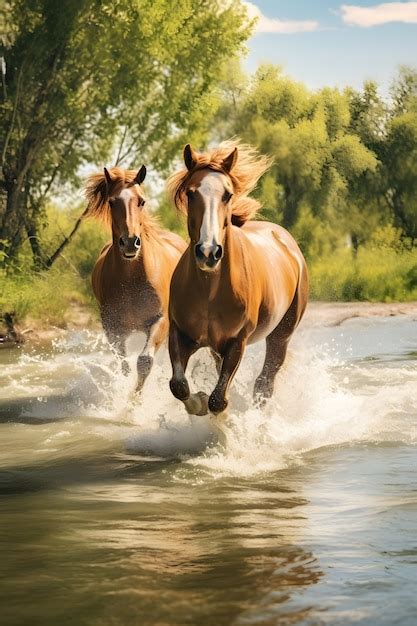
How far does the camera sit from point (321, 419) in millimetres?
9164

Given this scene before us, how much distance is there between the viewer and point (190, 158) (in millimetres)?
7445

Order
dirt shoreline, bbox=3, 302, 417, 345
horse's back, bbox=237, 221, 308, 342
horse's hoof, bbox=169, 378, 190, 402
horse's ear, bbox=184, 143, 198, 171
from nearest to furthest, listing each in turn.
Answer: horse's ear, bbox=184, 143, 198, 171, horse's hoof, bbox=169, 378, 190, 402, horse's back, bbox=237, 221, 308, 342, dirt shoreline, bbox=3, 302, 417, 345

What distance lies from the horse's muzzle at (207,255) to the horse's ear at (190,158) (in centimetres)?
89

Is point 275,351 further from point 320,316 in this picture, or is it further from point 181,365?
point 320,316

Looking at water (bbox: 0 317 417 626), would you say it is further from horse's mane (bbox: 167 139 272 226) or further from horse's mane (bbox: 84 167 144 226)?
horse's mane (bbox: 167 139 272 226)

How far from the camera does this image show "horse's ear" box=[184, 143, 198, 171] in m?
7.43

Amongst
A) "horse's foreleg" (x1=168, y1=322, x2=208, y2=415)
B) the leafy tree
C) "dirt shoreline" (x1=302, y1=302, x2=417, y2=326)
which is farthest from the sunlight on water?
the leafy tree

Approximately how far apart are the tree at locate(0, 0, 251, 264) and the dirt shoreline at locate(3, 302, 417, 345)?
1.41 metres

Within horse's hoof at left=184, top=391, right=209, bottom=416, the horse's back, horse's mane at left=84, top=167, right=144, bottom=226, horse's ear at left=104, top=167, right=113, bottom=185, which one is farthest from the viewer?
horse's mane at left=84, top=167, right=144, bottom=226

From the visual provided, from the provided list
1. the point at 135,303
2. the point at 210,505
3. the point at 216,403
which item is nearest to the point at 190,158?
the point at 216,403

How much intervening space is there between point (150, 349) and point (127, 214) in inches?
46.7

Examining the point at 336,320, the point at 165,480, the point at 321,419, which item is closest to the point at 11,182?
the point at 336,320

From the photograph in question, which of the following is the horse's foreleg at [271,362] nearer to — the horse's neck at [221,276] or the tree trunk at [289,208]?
the horse's neck at [221,276]

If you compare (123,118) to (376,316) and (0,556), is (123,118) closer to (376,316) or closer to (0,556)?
(376,316)
